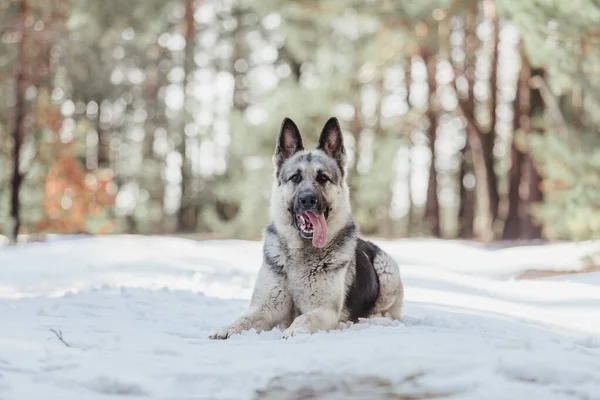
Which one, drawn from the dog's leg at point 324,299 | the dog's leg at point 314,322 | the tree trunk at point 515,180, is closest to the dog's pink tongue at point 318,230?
the dog's leg at point 324,299

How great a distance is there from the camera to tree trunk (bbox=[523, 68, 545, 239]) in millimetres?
19959

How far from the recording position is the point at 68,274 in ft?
33.3

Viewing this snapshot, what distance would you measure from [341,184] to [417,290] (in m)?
3.85

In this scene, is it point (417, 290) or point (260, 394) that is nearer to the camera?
point (260, 394)

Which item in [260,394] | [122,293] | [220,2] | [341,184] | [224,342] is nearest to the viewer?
[260,394]

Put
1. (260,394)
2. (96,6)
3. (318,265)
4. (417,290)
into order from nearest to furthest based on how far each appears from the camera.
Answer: (260,394), (318,265), (417,290), (96,6)

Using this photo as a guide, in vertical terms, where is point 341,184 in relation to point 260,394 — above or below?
above

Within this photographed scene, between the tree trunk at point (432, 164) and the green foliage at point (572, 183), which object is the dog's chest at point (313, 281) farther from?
the tree trunk at point (432, 164)

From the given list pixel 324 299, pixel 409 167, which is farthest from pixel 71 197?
pixel 409 167

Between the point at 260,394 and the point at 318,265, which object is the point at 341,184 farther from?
the point at 260,394

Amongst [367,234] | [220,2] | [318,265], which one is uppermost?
[220,2]

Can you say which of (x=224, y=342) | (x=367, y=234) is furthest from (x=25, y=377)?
(x=367, y=234)

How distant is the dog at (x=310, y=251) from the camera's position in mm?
5609

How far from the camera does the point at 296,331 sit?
Result: 16.5 ft
